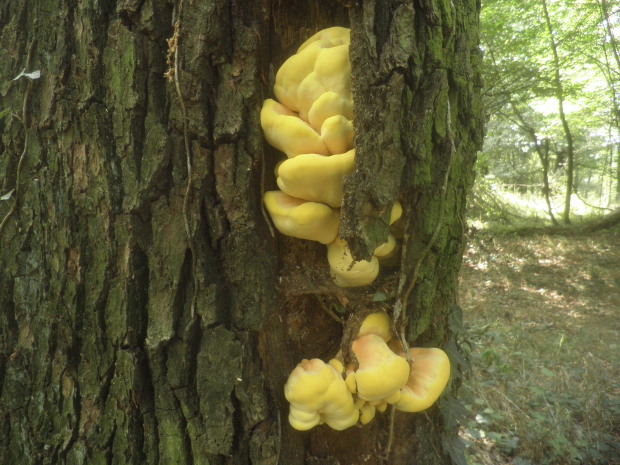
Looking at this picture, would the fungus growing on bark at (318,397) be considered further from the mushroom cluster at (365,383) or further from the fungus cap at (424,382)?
the fungus cap at (424,382)

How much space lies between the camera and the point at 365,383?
4.37 ft

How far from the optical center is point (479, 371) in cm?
516

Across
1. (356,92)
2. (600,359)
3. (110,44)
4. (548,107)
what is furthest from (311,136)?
(548,107)

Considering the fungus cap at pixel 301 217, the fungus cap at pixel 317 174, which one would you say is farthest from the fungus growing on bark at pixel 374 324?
the fungus cap at pixel 317 174

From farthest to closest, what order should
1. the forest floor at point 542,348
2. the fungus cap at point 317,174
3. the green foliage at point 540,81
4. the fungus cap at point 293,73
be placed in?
the green foliage at point 540,81
the forest floor at point 542,348
the fungus cap at point 293,73
the fungus cap at point 317,174

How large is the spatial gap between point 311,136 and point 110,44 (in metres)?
0.73

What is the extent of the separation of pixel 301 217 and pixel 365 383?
573mm

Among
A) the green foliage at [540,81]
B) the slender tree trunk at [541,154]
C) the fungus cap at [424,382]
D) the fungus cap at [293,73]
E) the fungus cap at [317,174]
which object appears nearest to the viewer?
the fungus cap at [317,174]

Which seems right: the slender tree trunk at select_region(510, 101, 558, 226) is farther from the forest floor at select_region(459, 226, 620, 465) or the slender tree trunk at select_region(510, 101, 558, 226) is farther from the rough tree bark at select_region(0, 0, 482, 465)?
the rough tree bark at select_region(0, 0, 482, 465)

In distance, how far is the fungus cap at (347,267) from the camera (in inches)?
54.9

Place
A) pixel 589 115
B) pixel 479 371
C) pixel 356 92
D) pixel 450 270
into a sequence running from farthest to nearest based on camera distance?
pixel 589 115 → pixel 479 371 → pixel 450 270 → pixel 356 92

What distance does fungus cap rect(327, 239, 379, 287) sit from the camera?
1.39m

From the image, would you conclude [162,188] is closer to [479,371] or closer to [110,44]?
[110,44]

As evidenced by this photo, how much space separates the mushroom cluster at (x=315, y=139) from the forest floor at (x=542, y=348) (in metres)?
1.43
